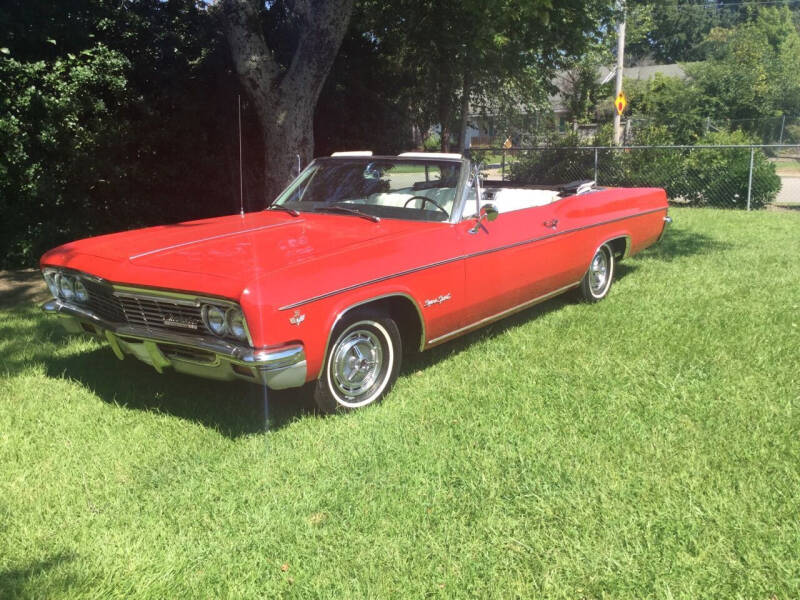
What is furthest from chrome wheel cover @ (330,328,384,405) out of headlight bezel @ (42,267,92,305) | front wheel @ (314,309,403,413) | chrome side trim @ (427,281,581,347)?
headlight bezel @ (42,267,92,305)

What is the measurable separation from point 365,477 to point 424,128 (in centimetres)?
1310

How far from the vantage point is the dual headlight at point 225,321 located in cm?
347

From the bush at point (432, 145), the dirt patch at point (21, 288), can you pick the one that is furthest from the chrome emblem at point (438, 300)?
the bush at point (432, 145)

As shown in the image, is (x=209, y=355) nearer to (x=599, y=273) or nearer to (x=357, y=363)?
(x=357, y=363)

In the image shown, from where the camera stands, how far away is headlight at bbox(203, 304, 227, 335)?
3.53 m

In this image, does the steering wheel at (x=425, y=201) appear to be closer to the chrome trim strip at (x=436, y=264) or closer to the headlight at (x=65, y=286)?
the chrome trim strip at (x=436, y=264)

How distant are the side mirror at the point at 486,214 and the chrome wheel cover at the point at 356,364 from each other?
46.3 inches

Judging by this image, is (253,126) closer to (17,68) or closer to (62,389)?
(17,68)

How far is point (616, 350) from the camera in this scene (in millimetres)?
5125

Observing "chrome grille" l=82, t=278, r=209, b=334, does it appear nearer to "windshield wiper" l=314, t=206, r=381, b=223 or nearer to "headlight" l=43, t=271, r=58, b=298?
"headlight" l=43, t=271, r=58, b=298

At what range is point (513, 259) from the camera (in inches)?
200

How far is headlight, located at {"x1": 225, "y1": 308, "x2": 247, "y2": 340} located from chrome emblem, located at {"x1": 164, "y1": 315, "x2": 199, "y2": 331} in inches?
9.8

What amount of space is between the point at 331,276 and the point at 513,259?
1.85m

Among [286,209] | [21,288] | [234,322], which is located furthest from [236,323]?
[21,288]
